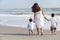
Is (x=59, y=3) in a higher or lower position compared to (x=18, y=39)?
higher

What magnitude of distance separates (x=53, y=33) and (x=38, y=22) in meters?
0.86

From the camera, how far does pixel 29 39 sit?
9.64 metres

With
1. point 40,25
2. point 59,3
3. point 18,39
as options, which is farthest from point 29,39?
point 59,3

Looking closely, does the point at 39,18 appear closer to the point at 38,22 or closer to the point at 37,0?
the point at 38,22

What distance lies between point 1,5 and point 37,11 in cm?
4920

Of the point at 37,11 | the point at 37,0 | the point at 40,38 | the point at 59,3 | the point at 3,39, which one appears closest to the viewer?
the point at 3,39

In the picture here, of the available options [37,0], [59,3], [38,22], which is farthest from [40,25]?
[37,0]

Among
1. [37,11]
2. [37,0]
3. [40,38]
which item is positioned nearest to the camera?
[40,38]

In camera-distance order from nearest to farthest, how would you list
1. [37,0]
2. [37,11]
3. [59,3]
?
[37,11]
[59,3]
[37,0]

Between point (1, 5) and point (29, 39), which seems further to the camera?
point (1, 5)

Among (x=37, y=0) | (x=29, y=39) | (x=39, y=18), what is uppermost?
(x=37, y=0)

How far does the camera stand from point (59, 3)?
50.1m

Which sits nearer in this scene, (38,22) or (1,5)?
(38,22)

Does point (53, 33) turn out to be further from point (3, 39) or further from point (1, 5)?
point (1, 5)
